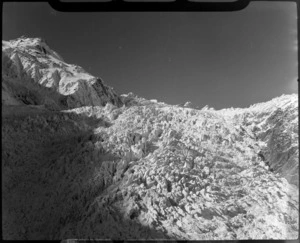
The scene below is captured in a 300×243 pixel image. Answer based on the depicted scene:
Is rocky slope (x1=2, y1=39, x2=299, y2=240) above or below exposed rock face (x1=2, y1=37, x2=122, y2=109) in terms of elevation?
below

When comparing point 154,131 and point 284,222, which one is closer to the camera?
point 284,222

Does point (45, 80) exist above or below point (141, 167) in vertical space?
above

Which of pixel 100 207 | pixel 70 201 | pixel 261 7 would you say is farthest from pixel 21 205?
pixel 261 7

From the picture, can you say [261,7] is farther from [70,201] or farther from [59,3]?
[70,201]

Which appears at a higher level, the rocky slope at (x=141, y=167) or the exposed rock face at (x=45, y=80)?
the exposed rock face at (x=45, y=80)
